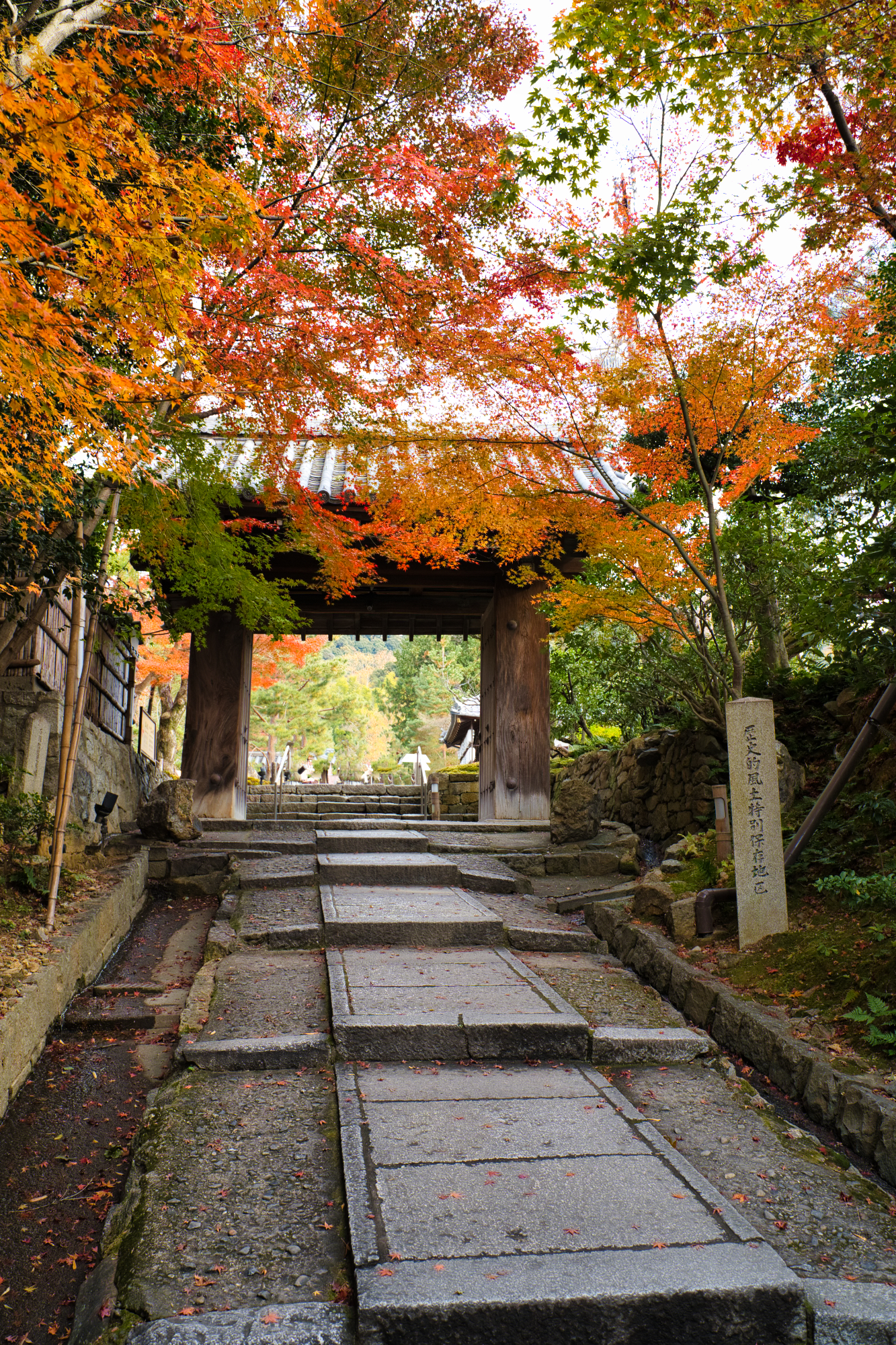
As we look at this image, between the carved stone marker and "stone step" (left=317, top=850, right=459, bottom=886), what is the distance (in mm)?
3295

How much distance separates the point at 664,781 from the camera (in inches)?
371

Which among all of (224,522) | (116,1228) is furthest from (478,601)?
(116,1228)

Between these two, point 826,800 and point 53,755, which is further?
point 53,755

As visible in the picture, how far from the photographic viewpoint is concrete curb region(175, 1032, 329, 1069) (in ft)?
12.1

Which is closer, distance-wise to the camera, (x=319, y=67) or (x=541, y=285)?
(x=319, y=67)

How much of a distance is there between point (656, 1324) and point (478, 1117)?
1.16 m

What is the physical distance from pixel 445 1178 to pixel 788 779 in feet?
16.5

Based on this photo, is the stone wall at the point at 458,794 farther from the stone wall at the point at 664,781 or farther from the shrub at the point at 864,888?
the shrub at the point at 864,888

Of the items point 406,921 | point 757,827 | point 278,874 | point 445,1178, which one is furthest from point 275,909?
point 445,1178

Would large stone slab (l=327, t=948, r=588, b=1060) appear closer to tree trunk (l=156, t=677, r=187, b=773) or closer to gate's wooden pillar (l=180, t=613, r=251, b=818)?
gate's wooden pillar (l=180, t=613, r=251, b=818)

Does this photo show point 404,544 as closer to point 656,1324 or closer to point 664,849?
point 664,849

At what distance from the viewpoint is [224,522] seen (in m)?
9.21

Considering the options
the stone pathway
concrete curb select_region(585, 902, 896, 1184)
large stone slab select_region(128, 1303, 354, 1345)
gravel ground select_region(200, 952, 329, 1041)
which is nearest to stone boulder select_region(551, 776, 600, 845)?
concrete curb select_region(585, 902, 896, 1184)

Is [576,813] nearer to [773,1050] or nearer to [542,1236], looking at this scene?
[773,1050]
